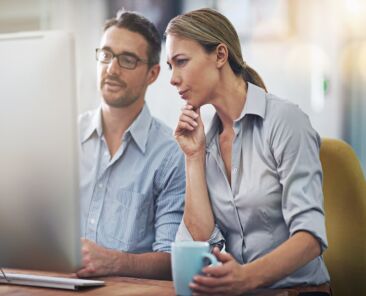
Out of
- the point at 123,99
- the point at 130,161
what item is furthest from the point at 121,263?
the point at 123,99

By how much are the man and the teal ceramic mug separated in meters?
0.65

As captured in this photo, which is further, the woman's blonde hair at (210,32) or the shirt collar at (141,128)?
the shirt collar at (141,128)

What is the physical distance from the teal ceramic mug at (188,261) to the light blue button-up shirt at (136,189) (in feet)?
2.55

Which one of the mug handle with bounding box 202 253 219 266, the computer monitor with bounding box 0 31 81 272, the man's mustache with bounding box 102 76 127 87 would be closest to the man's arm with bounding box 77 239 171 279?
the computer monitor with bounding box 0 31 81 272

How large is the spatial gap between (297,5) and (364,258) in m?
0.82

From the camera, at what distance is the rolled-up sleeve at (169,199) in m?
1.98

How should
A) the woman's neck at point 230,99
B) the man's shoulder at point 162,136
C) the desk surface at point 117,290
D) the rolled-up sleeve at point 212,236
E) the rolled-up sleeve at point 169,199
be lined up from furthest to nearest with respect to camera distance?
the man's shoulder at point 162,136
the rolled-up sleeve at point 169,199
the woman's neck at point 230,99
the rolled-up sleeve at point 212,236
the desk surface at point 117,290

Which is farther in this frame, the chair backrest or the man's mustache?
the man's mustache

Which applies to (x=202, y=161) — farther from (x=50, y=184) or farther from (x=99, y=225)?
(x=50, y=184)

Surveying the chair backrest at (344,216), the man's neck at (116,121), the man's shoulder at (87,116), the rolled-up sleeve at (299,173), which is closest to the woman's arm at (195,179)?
the rolled-up sleeve at (299,173)

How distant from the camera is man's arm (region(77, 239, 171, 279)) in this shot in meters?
1.56

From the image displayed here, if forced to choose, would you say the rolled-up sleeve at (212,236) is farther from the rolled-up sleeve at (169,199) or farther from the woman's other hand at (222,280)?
the woman's other hand at (222,280)

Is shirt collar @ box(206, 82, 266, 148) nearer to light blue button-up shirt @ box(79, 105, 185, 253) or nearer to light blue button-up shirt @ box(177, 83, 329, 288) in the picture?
light blue button-up shirt @ box(177, 83, 329, 288)

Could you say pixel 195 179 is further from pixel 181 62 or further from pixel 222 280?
pixel 222 280
